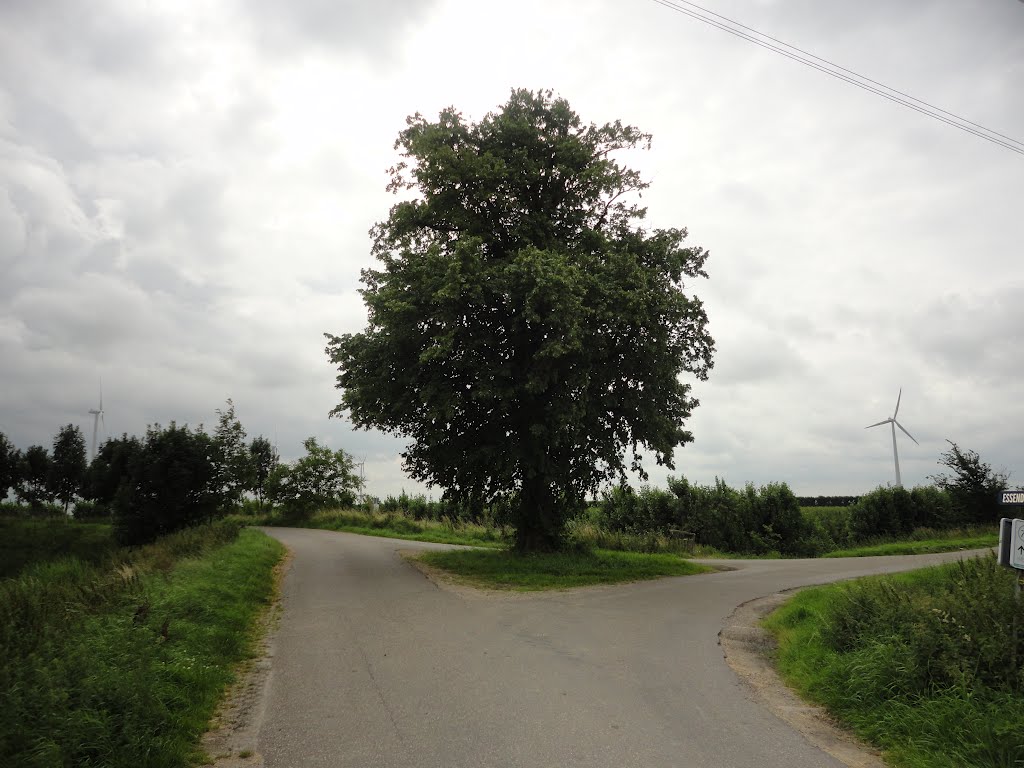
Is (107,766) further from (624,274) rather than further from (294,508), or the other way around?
(294,508)

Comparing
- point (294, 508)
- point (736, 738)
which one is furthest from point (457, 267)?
point (294, 508)

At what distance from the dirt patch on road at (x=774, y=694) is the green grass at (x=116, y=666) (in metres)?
5.27

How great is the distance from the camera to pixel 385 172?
2034 centimetres

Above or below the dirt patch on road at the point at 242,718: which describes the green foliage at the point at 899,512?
above

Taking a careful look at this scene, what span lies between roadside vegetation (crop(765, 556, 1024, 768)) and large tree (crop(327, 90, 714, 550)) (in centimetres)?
830

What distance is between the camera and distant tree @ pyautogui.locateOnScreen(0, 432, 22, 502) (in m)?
61.4

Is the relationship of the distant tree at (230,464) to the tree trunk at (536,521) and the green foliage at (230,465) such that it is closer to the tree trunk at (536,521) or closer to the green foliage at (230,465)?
the green foliage at (230,465)

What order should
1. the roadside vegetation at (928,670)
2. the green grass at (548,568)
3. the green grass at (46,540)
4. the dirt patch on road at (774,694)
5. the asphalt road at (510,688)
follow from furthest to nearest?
the green grass at (46,540), the green grass at (548,568), the dirt patch on road at (774,694), the asphalt road at (510,688), the roadside vegetation at (928,670)

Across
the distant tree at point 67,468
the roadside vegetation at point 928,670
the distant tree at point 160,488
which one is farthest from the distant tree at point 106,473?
the roadside vegetation at point 928,670

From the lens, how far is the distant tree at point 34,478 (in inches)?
2469

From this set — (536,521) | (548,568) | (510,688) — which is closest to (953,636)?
(510,688)

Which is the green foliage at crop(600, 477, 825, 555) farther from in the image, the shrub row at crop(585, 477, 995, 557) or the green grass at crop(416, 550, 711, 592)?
the green grass at crop(416, 550, 711, 592)

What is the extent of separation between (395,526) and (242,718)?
1219 inches

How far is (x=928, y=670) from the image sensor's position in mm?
5980
